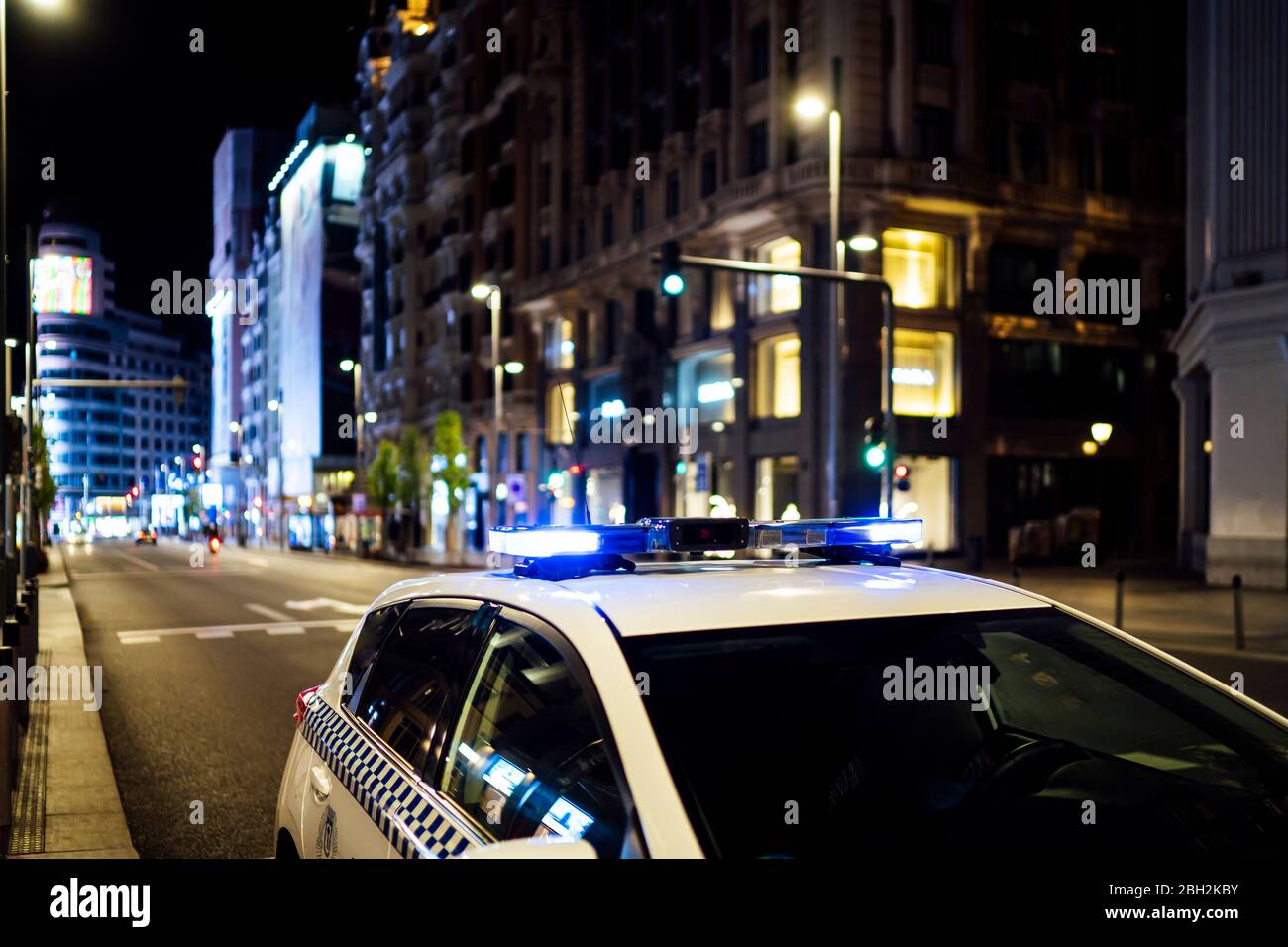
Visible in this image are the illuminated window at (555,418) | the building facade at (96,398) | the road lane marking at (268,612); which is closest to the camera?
the road lane marking at (268,612)

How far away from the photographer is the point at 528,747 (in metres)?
2.93

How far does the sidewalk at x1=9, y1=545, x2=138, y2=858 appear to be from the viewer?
6.09 m

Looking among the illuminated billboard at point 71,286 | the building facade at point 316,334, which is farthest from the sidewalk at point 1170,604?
the illuminated billboard at point 71,286

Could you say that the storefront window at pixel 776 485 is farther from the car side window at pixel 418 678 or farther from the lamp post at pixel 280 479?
the lamp post at pixel 280 479

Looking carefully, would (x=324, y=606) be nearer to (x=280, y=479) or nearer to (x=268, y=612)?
(x=268, y=612)

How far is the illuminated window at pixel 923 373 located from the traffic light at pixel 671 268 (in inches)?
797

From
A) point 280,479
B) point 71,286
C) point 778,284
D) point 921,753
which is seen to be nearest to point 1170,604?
point 921,753

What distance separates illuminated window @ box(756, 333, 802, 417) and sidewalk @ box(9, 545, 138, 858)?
30391 mm

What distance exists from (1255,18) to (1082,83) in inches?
733

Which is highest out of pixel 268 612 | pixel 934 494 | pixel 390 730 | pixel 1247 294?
pixel 1247 294

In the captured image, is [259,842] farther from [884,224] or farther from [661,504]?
[661,504]

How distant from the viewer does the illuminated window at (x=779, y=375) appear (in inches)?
1543

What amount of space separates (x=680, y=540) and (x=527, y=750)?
0.91 m

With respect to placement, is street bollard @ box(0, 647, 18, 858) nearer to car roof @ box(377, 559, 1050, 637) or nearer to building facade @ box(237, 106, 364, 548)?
car roof @ box(377, 559, 1050, 637)
